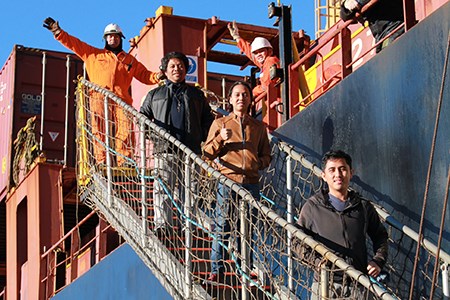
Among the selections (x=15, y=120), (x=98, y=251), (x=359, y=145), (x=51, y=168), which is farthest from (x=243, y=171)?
(x=15, y=120)

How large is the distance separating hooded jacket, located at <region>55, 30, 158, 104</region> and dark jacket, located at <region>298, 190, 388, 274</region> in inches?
217

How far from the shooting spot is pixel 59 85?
17.8 meters

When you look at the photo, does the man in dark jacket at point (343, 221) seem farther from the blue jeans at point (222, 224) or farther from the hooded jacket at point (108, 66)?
the hooded jacket at point (108, 66)

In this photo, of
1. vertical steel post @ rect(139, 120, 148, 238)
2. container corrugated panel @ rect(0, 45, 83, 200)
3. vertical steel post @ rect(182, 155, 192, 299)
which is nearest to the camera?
vertical steel post @ rect(182, 155, 192, 299)

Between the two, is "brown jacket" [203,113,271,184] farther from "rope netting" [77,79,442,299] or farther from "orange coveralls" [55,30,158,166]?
"orange coveralls" [55,30,158,166]

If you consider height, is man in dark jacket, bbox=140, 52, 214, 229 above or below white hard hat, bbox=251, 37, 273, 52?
below

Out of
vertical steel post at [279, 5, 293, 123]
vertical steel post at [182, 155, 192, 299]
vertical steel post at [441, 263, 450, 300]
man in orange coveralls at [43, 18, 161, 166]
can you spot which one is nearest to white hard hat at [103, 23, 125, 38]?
man in orange coveralls at [43, 18, 161, 166]

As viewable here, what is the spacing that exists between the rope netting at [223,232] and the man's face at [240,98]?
1.85 feet

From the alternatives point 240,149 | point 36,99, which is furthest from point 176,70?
point 36,99

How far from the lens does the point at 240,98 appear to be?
8.30 meters

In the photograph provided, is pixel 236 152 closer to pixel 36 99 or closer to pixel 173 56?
pixel 173 56

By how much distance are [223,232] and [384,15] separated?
2812 millimetres

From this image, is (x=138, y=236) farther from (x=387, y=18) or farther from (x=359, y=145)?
(x=387, y=18)

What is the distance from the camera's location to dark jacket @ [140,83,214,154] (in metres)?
8.98
